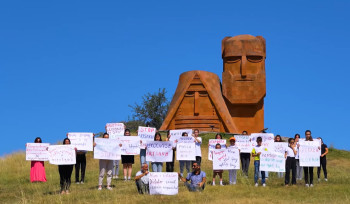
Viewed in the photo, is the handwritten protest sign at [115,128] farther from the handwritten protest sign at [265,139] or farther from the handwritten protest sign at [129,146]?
the handwritten protest sign at [265,139]

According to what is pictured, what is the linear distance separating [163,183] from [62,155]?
3020 mm

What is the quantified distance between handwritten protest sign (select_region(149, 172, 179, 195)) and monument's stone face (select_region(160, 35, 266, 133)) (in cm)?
2200

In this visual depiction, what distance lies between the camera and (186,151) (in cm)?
1839

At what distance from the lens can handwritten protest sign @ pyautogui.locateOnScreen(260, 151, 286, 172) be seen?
1734cm

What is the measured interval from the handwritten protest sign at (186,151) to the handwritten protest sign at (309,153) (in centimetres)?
354

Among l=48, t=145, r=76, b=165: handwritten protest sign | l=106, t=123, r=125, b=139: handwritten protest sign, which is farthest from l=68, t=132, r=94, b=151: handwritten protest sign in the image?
l=106, t=123, r=125, b=139: handwritten protest sign

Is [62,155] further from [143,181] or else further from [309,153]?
[309,153]

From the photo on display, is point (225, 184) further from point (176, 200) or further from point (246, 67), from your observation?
point (246, 67)

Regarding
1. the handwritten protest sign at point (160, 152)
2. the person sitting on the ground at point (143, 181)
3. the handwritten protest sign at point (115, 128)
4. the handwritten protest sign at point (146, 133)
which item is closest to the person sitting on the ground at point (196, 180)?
the person sitting on the ground at point (143, 181)

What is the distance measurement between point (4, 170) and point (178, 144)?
11030mm

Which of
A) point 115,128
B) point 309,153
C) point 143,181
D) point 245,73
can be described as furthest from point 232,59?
point 143,181

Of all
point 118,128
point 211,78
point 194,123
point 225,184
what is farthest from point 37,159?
point 211,78

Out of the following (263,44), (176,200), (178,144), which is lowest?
(176,200)

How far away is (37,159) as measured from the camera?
2012cm
